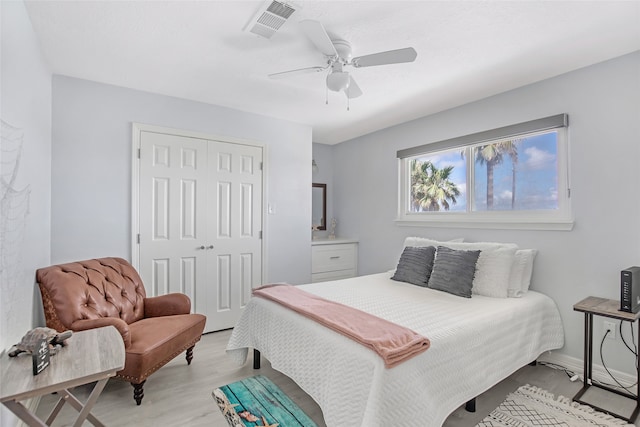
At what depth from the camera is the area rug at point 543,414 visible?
1.90 metres

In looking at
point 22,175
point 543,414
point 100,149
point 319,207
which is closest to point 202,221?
point 100,149

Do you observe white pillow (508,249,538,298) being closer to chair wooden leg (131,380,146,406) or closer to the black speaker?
the black speaker

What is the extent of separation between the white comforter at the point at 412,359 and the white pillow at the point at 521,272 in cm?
9

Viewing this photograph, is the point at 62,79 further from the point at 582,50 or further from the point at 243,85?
the point at 582,50

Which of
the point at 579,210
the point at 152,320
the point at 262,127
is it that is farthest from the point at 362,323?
the point at 262,127

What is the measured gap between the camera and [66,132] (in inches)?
108

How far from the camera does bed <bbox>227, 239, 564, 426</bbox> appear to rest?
4.92 ft

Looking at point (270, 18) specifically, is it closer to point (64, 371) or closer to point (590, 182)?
point (64, 371)

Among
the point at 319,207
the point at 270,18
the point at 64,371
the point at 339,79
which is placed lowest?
the point at 64,371

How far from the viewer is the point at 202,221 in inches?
133

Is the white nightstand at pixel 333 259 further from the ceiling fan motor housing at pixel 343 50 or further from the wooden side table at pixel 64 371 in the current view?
the wooden side table at pixel 64 371

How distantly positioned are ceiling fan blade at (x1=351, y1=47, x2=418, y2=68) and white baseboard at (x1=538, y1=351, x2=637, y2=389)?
2632mm

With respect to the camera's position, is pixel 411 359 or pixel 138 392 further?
pixel 138 392

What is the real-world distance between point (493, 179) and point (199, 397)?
318 cm
